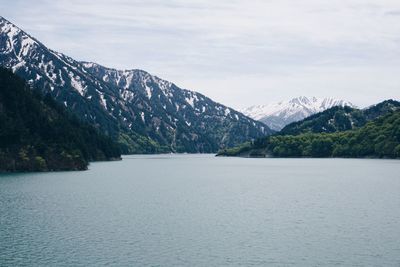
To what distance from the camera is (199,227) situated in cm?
7519

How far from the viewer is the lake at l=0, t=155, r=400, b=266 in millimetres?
56750

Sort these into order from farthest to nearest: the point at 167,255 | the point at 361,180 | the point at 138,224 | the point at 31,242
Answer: the point at 361,180, the point at 138,224, the point at 31,242, the point at 167,255

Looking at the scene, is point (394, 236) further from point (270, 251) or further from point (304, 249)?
point (270, 251)

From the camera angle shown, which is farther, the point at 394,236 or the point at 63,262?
the point at 394,236

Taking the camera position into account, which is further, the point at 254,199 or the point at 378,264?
the point at 254,199

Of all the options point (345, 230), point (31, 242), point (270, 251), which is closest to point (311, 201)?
point (345, 230)

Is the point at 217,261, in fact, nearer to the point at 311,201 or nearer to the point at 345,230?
the point at 345,230

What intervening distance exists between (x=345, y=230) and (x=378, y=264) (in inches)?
734

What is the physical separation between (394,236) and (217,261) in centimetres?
2658

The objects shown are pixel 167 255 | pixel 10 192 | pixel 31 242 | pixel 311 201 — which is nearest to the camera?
pixel 167 255

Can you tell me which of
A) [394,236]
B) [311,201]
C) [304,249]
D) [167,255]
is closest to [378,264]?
[304,249]

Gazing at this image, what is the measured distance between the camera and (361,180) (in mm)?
156125

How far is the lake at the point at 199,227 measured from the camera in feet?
186

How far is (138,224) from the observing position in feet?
254
